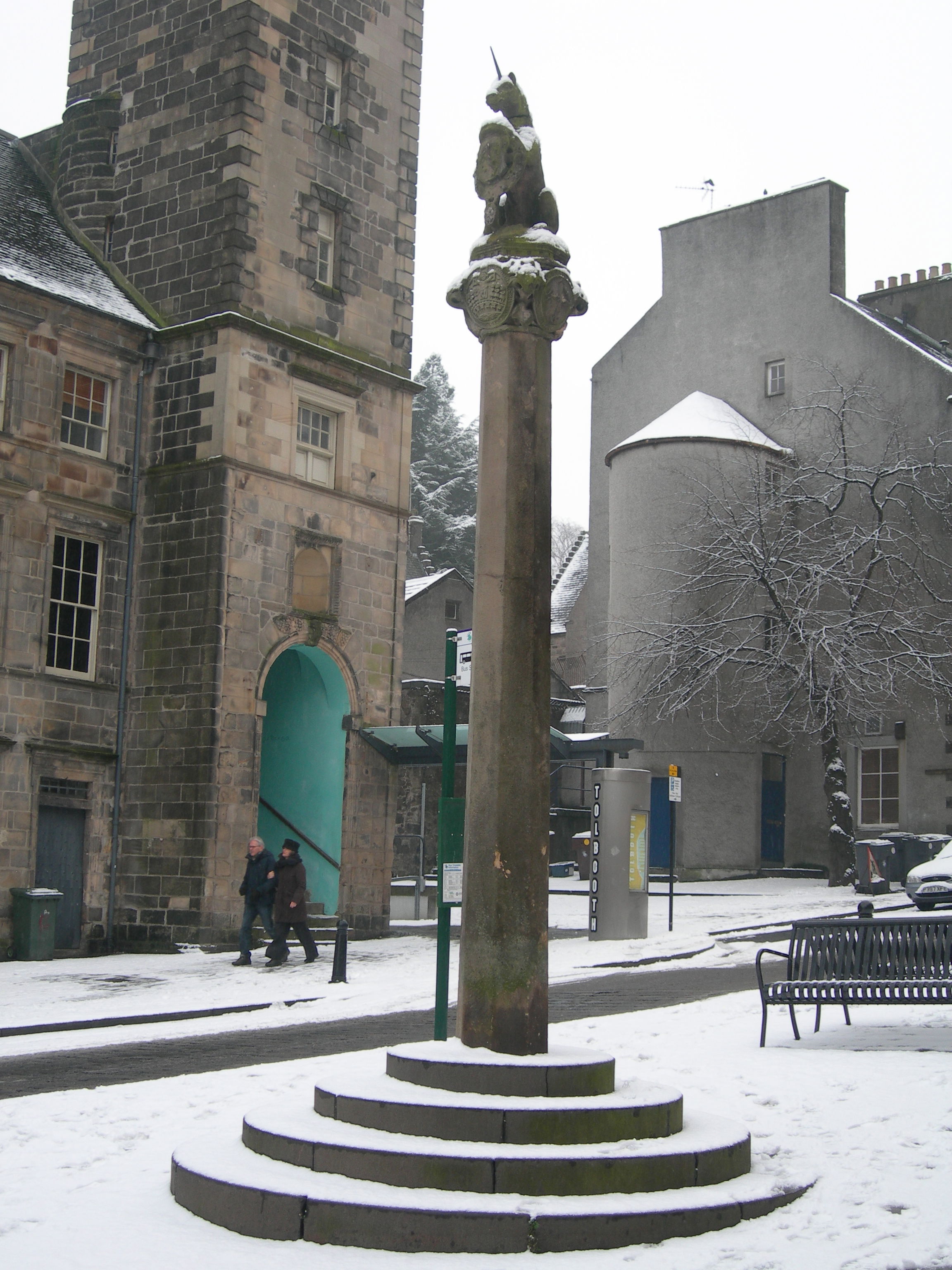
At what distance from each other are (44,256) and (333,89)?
5.76 meters

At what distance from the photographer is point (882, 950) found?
1211cm

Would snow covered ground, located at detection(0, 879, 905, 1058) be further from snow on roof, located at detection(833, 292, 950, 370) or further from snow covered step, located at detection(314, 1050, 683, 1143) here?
snow on roof, located at detection(833, 292, 950, 370)

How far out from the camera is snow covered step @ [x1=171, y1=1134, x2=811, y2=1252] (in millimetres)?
6305

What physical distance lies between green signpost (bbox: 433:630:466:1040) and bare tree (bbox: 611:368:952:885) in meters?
20.1

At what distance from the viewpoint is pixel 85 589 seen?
23.0 m

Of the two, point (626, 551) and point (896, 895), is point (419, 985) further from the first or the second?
point (626, 551)

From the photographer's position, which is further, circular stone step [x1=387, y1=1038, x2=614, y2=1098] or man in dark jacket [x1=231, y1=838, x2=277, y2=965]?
man in dark jacket [x1=231, y1=838, x2=277, y2=965]

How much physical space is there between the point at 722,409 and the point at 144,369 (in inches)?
771

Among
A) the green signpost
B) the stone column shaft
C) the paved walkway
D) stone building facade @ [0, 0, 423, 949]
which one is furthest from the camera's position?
stone building facade @ [0, 0, 423, 949]

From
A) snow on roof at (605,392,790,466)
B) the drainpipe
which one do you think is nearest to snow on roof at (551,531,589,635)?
snow on roof at (605,392,790,466)

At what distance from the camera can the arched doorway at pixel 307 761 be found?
2527 cm

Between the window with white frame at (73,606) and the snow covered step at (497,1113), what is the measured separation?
1569 centimetres

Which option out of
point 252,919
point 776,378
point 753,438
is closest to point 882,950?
point 252,919

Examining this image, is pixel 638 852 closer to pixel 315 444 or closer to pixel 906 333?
pixel 315 444
